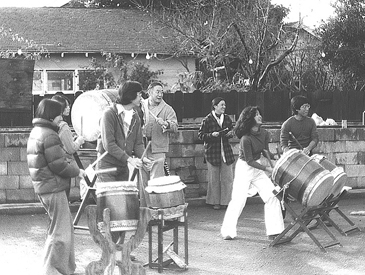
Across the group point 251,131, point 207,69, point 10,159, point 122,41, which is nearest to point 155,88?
point 251,131

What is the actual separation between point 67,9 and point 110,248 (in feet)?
79.5

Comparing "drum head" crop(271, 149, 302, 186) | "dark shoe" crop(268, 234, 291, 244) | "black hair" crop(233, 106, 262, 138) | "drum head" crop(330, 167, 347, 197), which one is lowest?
"dark shoe" crop(268, 234, 291, 244)

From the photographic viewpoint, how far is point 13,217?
1029 centimetres

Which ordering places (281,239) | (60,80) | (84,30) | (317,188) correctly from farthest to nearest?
(84,30) < (60,80) < (281,239) < (317,188)

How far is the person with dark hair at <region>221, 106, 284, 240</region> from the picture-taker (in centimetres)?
839

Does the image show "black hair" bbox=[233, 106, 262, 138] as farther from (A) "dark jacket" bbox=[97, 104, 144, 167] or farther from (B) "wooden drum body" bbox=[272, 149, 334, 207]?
(A) "dark jacket" bbox=[97, 104, 144, 167]

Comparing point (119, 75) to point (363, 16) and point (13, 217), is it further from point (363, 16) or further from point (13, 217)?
point (13, 217)

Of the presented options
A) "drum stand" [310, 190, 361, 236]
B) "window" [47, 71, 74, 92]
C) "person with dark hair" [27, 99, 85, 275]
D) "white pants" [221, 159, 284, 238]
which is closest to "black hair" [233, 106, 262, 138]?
"white pants" [221, 159, 284, 238]

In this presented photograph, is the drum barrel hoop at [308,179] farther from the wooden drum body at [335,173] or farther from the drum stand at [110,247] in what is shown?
the drum stand at [110,247]

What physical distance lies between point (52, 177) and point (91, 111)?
10.4 ft

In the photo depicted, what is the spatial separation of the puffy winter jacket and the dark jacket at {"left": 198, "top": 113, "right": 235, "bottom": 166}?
175 inches

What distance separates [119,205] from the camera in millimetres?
6195

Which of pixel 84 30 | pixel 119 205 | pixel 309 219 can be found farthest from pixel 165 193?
pixel 84 30

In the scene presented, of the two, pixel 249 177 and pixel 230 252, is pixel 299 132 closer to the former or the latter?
pixel 249 177
